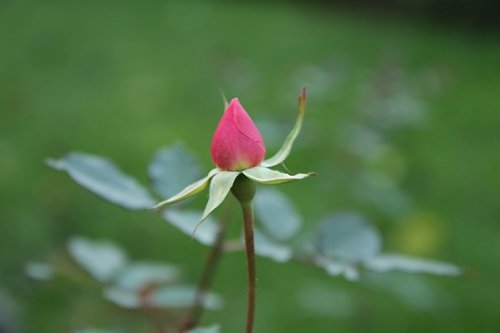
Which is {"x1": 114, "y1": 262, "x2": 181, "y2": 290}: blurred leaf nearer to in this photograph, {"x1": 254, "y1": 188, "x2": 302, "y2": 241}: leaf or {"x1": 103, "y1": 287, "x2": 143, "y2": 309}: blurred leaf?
{"x1": 103, "y1": 287, "x2": 143, "y2": 309}: blurred leaf

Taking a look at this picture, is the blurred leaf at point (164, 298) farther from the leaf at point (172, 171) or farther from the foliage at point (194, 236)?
the leaf at point (172, 171)

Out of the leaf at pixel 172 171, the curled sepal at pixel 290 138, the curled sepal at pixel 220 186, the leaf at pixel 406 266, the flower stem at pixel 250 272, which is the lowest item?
the flower stem at pixel 250 272

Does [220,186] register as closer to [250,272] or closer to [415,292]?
[250,272]

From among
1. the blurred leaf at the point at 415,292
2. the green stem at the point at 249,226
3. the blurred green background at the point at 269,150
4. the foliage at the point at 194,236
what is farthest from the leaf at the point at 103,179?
the blurred leaf at the point at 415,292

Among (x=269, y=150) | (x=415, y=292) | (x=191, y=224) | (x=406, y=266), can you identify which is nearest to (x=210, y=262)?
(x=191, y=224)

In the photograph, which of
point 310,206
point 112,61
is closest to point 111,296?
point 310,206

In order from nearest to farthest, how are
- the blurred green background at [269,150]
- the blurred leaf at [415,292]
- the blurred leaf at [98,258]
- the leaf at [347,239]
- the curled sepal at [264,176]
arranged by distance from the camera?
1. the curled sepal at [264,176]
2. the leaf at [347,239]
3. the blurred leaf at [98,258]
4. the blurred leaf at [415,292]
5. the blurred green background at [269,150]

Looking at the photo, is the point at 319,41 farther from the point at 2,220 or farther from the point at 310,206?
the point at 2,220
